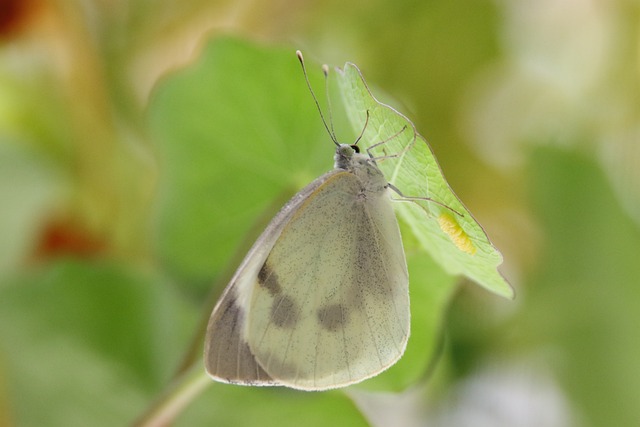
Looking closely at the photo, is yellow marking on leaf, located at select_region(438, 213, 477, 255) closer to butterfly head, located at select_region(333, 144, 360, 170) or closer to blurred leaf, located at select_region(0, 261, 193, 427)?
butterfly head, located at select_region(333, 144, 360, 170)

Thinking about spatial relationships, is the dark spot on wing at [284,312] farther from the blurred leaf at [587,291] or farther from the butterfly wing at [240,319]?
the blurred leaf at [587,291]

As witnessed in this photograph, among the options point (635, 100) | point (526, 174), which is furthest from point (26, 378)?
point (635, 100)

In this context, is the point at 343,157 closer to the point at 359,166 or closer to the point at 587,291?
the point at 359,166

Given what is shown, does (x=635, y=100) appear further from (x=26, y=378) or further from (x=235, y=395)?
(x=26, y=378)

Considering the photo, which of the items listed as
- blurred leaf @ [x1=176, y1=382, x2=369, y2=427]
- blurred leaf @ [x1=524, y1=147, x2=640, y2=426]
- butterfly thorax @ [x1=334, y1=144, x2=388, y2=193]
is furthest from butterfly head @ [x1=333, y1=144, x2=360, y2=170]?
blurred leaf @ [x1=524, y1=147, x2=640, y2=426]

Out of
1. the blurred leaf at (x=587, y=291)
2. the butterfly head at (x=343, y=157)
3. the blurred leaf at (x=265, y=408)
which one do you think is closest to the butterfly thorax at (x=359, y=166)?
the butterfly head at (x=343, y=157)

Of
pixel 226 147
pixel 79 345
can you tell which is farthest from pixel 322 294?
pixel 79 345
